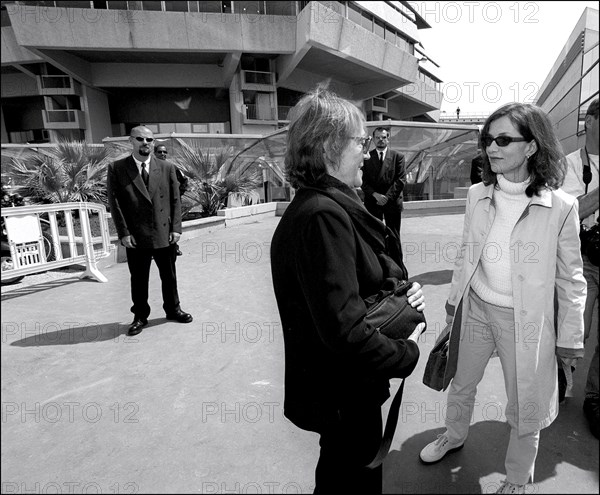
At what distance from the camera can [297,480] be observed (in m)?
2.07

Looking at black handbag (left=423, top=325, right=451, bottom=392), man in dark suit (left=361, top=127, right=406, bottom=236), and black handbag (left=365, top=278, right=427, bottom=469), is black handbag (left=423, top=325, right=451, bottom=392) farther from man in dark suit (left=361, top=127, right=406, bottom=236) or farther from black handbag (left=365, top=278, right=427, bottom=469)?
man in dark suit (left=361, top=127, right=406, bottom=236)

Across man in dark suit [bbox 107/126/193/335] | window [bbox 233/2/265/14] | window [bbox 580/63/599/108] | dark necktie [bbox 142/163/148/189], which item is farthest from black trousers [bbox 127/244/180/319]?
window [bbox 233/2/265/14]

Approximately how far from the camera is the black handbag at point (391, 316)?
1.41m

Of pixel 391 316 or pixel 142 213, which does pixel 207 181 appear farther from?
pixel 391 316

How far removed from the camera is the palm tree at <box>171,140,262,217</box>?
11.0 meters

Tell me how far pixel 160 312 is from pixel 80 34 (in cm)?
2350

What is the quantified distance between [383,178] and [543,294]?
4172 millimetres

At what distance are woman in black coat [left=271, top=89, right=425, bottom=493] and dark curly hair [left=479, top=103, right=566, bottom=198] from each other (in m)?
0.81

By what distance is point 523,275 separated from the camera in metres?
1.80

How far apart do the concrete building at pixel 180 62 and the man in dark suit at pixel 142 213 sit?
1966 centimetres

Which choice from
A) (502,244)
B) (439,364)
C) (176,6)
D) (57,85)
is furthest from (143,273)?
(57,85)

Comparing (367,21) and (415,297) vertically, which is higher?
(367,21)

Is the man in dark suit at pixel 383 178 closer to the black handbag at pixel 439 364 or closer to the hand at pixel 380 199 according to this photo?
the hand at pixel 380 199

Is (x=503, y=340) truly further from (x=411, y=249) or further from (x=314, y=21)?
(x=314, y=21)
